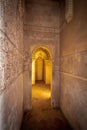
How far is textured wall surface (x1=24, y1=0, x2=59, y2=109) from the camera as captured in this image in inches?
163

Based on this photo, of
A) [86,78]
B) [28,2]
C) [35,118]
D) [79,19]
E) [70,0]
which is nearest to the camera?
[86,78]

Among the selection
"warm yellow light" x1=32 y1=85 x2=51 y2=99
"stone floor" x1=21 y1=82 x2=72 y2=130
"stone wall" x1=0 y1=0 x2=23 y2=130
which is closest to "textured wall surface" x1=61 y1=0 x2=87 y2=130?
"stone floor" x1=21 y1=82 x2=72 y2=130

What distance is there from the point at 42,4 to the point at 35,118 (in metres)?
4.33

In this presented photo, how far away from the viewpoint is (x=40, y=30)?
4.24 metres

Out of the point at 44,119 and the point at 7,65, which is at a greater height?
the point at 7,65

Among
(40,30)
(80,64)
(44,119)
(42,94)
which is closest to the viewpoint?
(80,64)

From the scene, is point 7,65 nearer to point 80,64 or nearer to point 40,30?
point 80,64

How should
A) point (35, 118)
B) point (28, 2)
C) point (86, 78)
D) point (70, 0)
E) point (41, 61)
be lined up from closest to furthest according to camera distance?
1. point (86, 78)
2. point (70, 0)
3. point (35, 118)
4. point (28, 2)
5. point (41, 61)

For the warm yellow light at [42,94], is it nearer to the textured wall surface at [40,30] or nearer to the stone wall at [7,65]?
the textured wall surface at [40,30]

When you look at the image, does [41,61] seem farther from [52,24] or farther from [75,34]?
[75,34]

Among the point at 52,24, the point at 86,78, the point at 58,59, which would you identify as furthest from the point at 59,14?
the point at 86,78

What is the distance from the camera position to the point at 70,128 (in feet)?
10.0

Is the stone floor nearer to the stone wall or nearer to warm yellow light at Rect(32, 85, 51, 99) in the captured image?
warm yellow light at Rect(32, 85, 51, 99)

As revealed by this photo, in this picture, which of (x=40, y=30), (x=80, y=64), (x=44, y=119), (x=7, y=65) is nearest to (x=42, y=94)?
(x=44, y=119)
